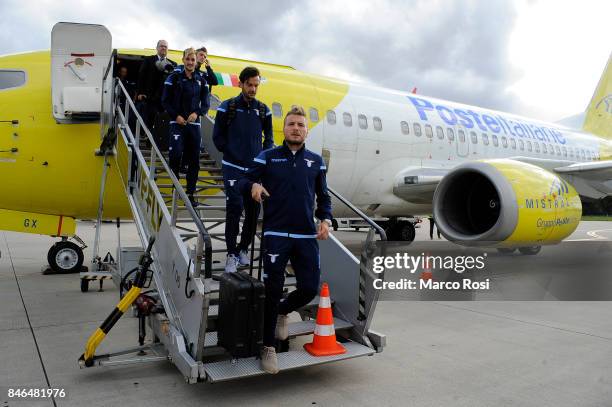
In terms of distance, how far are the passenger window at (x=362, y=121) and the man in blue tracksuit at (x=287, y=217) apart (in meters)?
5.73

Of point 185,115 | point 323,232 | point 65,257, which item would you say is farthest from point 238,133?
point 65,257

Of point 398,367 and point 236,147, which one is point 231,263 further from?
point 398,367

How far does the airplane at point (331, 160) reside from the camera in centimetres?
659

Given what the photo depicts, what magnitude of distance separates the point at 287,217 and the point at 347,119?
229 inches

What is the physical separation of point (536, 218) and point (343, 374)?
433cm

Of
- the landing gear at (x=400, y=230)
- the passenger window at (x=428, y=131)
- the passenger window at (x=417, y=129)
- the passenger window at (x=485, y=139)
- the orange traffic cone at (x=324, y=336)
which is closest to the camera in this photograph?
the orange traffic cone at (x=324, y=336)

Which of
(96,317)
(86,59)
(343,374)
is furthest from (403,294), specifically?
(86,59)

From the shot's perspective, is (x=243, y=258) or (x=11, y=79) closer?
(x=243, y=258)

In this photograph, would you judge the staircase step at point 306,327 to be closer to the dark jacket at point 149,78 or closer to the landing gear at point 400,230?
the dark jacket at point 149,78

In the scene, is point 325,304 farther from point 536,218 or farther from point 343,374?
point 536,218

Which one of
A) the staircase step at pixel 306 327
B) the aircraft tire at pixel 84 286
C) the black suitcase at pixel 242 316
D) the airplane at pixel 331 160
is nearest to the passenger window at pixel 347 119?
the airplane at pixel 331 160

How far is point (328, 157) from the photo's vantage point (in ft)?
28.0

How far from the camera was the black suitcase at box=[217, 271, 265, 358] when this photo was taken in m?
3.16

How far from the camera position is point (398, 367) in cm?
387
